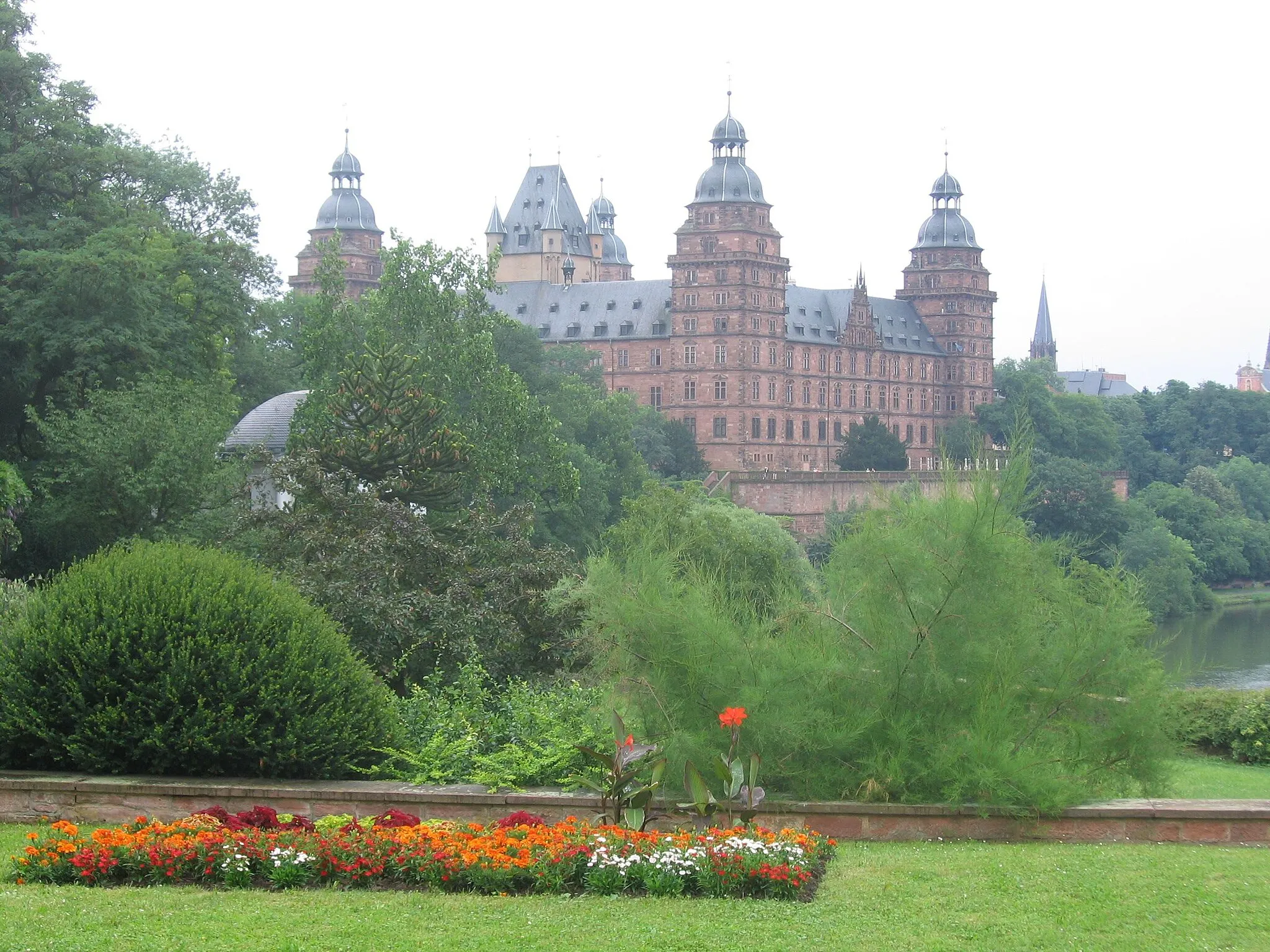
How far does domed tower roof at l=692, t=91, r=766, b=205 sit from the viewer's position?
95.1m

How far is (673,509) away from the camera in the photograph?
48.2m

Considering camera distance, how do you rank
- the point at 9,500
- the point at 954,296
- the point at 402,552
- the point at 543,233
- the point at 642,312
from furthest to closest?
1. the point at 543,233
2. the point at 954,296
3. the point at 642,312
4. the point at 9,500
5. the point at 402,552

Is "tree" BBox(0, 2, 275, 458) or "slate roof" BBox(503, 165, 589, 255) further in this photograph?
"slate roof" BBox(503, 165, 589, 255)

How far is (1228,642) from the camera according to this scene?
61531 millimetres

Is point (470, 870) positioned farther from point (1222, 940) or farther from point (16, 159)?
point (16, 159)

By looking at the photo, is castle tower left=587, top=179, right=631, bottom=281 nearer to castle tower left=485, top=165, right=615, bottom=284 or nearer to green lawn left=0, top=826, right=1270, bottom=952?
castle tower left=485, top=165, right=615, bottom=284

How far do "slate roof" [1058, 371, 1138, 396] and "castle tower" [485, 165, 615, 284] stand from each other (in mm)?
78041

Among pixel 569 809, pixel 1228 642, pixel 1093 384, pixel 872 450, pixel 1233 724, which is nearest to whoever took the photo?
pixel 569 809

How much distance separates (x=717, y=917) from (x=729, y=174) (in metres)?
88.3

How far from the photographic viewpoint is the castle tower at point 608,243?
127 m

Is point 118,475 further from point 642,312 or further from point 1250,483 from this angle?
point 1250,483

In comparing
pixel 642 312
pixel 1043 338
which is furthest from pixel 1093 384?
pixel 642 312

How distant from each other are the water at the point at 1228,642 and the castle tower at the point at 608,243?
62545 millimetres

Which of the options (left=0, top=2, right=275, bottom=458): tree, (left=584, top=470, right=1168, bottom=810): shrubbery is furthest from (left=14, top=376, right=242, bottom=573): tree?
(left=584, top=470, right=1168, bottom=810): shrubbery
